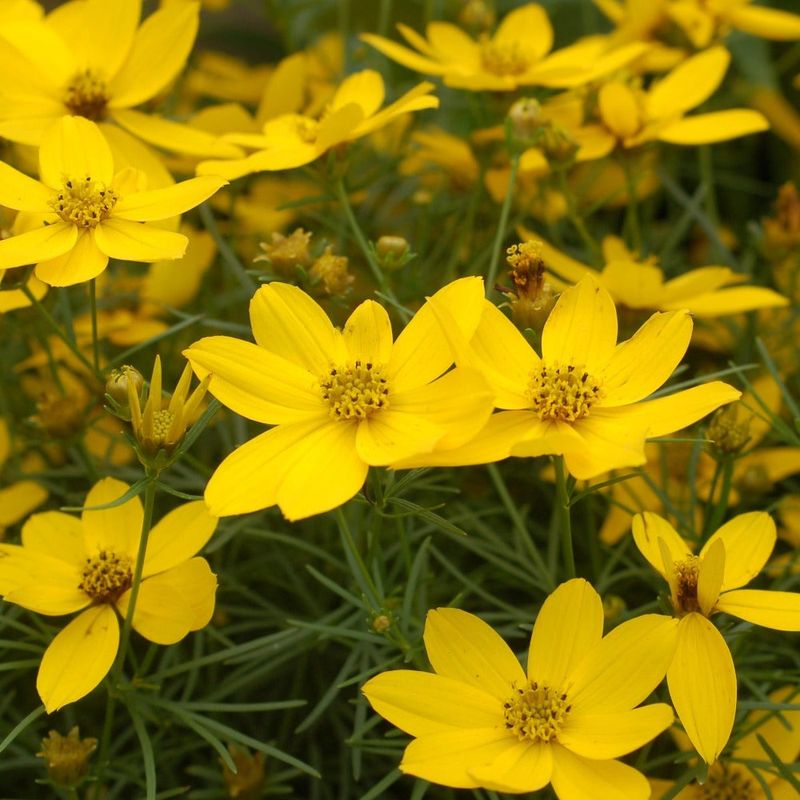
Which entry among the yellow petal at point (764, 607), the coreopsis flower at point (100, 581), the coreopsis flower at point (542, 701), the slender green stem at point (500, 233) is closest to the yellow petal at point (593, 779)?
the coreopsis flower at point (542, 701)

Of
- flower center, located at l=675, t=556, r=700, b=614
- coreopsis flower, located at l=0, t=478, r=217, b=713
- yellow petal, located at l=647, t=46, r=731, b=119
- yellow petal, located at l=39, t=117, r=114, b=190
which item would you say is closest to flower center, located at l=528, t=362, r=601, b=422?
flower center, located at l=675, t=556, r=700, b=614

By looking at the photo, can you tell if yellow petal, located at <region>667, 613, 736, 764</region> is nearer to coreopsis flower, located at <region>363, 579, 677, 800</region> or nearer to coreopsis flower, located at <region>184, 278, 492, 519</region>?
coreopsis flower, located at <region>363, 579, 677, 800</region>

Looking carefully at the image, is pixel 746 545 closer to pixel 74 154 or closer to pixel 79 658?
pixel 79 658

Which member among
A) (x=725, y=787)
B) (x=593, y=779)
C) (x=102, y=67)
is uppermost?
(x=102, y=67)

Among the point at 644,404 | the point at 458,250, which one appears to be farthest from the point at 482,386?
the point at 458,250

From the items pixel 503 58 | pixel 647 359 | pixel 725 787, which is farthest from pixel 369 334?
pixel 503 58

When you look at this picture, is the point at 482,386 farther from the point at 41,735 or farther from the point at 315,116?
the point at 315,116

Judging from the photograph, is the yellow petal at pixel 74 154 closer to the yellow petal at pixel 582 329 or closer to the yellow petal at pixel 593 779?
the yellow petal at pixel 582 329
